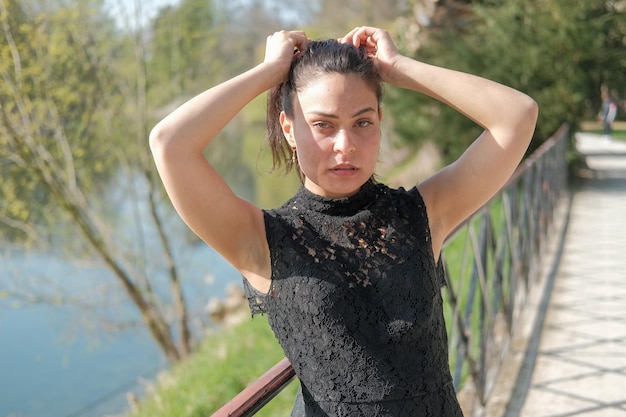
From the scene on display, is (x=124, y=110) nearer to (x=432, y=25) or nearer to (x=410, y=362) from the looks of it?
(x=432, y=25)

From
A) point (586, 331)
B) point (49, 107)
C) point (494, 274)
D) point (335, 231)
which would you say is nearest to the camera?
point (335, 231)

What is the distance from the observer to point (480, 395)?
133 inches

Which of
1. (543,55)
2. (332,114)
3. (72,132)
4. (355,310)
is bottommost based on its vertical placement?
(543,55)

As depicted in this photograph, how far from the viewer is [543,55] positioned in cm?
1145

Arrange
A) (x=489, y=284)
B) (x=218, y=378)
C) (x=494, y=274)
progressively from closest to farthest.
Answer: (x=494, y=274) < (x=489, y=284) < (x=218, y=378)

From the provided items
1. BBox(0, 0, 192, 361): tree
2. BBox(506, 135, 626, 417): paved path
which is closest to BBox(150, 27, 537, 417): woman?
BBox(506, 135, 626, 417): paved path

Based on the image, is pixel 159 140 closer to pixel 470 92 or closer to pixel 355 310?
pixel 355 310

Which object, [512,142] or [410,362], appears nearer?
[410,362]

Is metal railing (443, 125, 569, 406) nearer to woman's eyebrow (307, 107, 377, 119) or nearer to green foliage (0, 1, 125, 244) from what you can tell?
woman's eyebrow (307, 107, 377, 119)

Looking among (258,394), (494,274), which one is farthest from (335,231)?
(494,274)

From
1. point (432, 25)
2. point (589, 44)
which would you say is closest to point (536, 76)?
point (589, 44)

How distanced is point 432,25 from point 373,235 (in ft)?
40.2

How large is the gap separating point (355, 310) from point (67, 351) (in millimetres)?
9557

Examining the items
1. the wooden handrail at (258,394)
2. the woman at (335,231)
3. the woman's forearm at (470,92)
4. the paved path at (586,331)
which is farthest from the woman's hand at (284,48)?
the paved path at (586,331)
